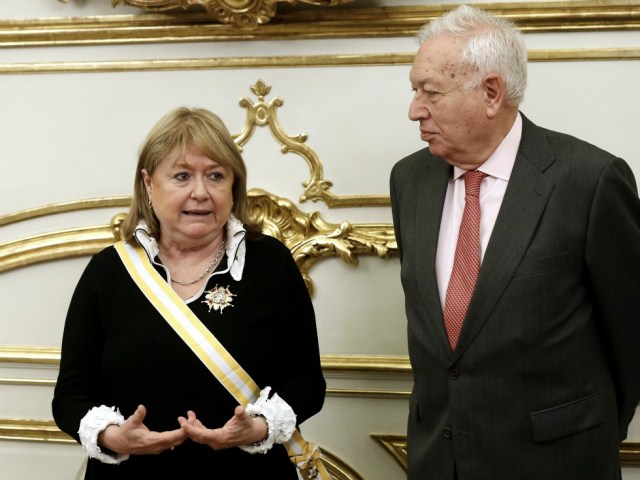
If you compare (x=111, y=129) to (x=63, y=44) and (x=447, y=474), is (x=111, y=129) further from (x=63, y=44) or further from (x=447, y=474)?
(x=447, y=474)

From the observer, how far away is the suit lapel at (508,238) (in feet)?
6.34

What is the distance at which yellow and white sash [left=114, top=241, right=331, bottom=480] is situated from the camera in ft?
6.63

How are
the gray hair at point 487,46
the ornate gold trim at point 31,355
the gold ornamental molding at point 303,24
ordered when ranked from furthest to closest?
the ornate gold trim at point 31,355 < the gold ornamental molding at point 303,24 < the gray hair at point 487,46

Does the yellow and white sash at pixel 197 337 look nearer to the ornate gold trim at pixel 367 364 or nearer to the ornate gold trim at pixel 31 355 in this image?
the ornate gold trim at pixel 367 364

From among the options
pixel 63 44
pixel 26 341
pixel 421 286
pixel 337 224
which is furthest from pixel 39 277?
pixel 421 286

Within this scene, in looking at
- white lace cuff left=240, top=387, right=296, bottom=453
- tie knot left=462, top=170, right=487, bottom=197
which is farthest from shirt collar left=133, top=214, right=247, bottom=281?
tie knot left=462, top=170, right=487, bottom=197

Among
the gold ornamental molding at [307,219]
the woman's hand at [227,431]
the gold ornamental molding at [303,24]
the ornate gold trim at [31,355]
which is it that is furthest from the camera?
the ornate gold trim at [31,355]

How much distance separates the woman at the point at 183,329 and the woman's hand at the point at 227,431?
0.01 metres

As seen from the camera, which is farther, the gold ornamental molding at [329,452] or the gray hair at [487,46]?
the gold ornamental molding at [329,452]

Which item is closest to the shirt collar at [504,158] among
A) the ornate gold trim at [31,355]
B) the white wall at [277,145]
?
the white wall at [277,145]

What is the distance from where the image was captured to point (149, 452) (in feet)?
6.40

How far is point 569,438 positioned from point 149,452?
85 centimetres

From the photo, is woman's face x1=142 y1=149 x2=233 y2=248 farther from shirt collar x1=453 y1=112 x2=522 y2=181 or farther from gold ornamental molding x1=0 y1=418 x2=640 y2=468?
gold ornamental molding x1=0 y1=418 x2=640 y2=468

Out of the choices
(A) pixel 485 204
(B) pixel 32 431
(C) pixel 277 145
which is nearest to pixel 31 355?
(B) pixel 32 431
